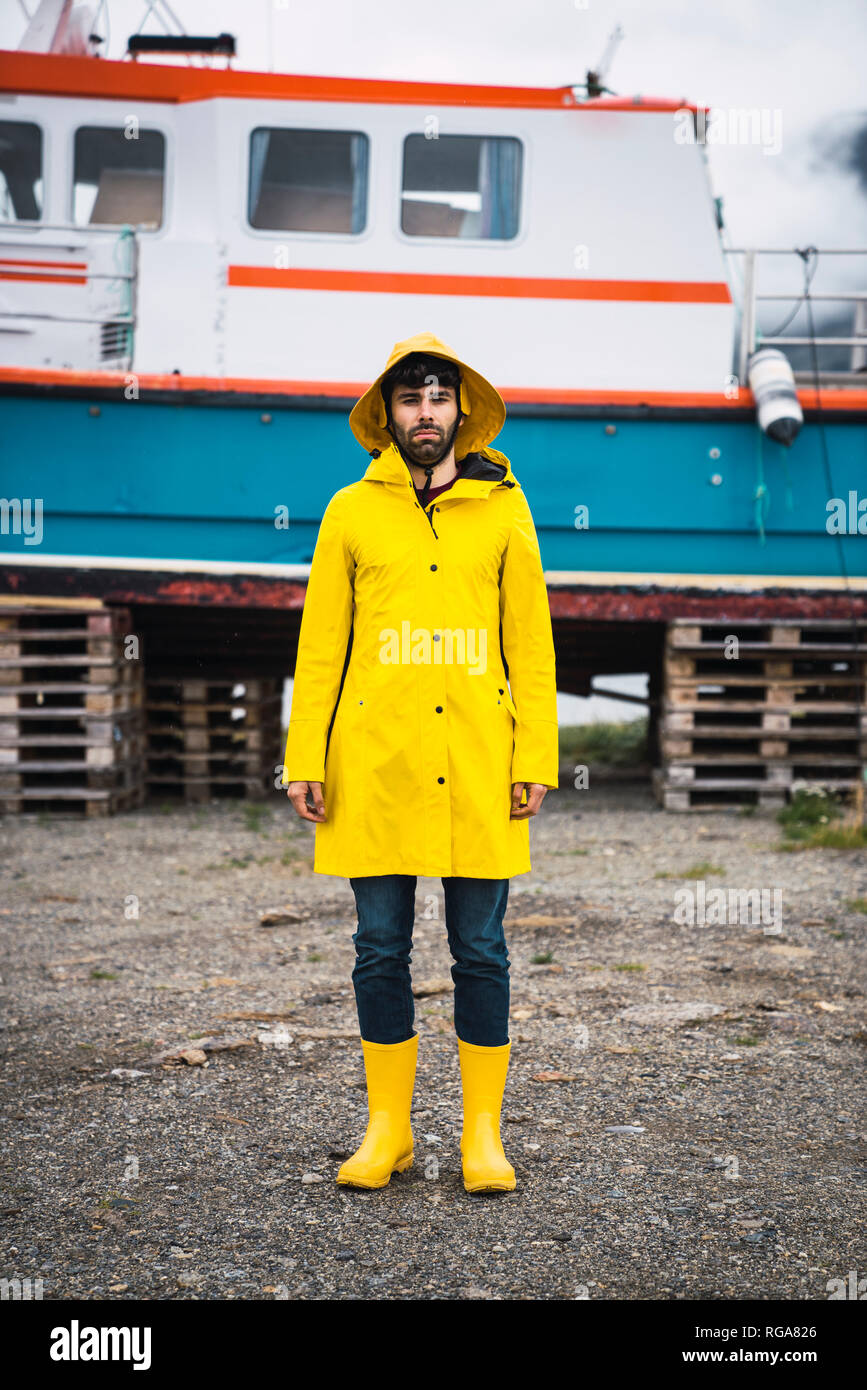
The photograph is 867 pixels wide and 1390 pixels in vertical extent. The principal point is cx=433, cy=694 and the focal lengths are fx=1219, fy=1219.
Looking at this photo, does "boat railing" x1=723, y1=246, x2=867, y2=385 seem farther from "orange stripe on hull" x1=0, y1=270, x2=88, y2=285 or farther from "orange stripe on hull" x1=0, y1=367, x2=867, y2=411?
"orange stripe on hull" x1=0, y1=270, x2=88, y2=285

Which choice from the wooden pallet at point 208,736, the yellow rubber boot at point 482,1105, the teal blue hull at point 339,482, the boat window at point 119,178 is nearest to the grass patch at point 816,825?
the teal blue hull at point 339,482

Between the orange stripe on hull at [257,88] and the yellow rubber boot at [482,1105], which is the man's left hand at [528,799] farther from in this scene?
the orange stripe on hull at [257,88]

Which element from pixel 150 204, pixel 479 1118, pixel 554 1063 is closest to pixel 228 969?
pixel 554 1063

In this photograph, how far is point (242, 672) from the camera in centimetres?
733

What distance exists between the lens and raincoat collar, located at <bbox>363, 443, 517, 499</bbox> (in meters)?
2.42

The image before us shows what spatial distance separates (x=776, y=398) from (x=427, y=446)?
432 centimetres

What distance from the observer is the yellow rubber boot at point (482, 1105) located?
2.39 metres

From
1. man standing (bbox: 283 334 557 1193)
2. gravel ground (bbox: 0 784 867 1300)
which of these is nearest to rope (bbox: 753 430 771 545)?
gravel ground (bbox: 0 784 867 1300)

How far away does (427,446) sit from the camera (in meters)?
2.42

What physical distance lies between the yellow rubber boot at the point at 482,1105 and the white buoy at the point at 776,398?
180 inches

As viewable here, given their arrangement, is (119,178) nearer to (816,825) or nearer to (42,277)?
(42,277)

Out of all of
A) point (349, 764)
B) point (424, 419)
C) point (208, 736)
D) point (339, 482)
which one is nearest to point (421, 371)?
point (424, 419)

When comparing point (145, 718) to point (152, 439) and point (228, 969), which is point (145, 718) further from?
point (228, 969)
